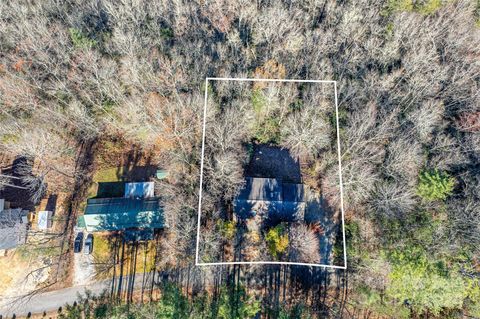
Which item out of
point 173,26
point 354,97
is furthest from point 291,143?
point 173,26

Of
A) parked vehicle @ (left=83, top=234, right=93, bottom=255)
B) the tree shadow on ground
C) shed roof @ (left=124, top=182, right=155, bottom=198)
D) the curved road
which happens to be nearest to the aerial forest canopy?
shed roof @ (left=124, top=182, right=155, bottom=198)

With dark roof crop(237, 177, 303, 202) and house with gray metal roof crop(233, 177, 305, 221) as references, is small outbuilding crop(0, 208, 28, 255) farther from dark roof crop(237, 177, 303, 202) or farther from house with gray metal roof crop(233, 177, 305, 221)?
dark roof crop(237, 177, 303, 202)

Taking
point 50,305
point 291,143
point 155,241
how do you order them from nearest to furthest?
point 50,305, point 155,241, point 291,143

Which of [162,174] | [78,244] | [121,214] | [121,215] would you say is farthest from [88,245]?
[162,174]

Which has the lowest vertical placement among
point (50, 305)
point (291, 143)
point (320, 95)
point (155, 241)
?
point (50, 305)

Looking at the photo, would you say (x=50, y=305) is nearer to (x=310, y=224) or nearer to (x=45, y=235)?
(x=45, y=235)

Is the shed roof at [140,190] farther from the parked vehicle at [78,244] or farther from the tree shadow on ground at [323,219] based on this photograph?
the tree shadow on ground at [323,219]

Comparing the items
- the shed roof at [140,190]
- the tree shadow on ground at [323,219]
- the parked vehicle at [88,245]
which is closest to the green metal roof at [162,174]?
the shed roof at [140,190]
